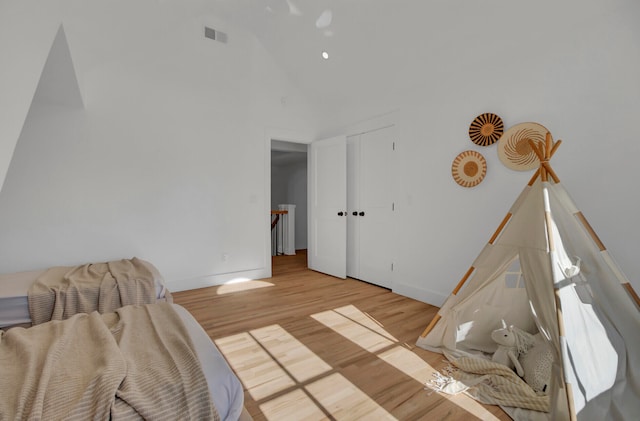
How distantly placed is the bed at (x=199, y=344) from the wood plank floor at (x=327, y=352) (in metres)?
0.58

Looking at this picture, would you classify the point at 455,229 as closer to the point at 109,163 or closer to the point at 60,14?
the point at 60,14

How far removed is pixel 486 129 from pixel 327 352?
246 centimetres

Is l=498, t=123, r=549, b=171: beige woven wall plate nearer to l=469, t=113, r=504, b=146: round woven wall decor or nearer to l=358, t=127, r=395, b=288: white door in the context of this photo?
l=469, t=113, r=504, b=146: round woven wall decor

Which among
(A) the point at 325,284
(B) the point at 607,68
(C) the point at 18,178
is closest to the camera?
(B) the point at 607,68

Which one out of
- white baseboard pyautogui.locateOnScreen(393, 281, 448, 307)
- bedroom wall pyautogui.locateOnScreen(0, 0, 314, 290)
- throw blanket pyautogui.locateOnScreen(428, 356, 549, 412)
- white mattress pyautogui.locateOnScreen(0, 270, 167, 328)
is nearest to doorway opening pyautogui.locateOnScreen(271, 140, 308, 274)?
bedroom wall pyautogui.locateOnScreen(0, 0, 314, 290)

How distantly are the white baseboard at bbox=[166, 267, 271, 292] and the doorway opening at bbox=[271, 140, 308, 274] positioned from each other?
2.87 feet

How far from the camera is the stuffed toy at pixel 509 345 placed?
1936 mm

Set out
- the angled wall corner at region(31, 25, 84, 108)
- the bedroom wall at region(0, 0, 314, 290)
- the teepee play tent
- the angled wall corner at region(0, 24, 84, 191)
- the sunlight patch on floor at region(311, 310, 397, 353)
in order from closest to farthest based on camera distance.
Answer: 1. the angled wall corner at region(0, 24, 84, 191)
2. the teepee play tent
3. the angled wall corner at region(31, 25, 84, 108)
4. the sunlight patch on floor at region(311, 310, 397, 353)
5. the bedroom wall at region(0, 0, 314, 290)

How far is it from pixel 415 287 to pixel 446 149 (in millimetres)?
1610

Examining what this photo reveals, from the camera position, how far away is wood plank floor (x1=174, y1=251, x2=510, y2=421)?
164 cm

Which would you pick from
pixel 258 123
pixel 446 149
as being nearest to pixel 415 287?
pixel 446 149

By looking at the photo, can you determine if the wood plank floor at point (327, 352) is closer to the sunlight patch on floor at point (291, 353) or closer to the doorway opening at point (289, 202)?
the sunlight patch on floor at point (291, 353)

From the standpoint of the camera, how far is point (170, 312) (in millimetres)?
1600

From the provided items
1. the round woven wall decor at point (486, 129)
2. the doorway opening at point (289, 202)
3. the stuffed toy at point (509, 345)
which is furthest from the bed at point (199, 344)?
the doorway opening at point (289, 202)
